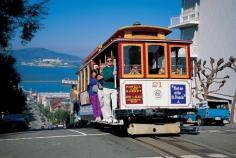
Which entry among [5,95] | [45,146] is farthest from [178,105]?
[5,95]

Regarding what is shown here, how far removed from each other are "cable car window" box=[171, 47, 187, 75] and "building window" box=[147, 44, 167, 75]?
1.15 feet

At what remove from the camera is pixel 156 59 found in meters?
14.7

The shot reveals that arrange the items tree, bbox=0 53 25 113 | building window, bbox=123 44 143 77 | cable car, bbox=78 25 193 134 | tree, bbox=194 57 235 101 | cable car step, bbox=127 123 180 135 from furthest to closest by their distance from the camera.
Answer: tree, bbox=194 57 235 101, tree, bbox=0 53 25 113, building window, bbox=123 44 143 77, cable car, bbox=78 25 193 134, cable car step, bbox=127 123 180 135

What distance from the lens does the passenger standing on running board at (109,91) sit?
48.0 feet

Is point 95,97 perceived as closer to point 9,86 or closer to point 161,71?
point 161,71

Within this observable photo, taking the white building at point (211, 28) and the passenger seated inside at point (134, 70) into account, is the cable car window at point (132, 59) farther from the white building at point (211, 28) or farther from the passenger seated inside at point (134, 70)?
the white building at point (211, 28)

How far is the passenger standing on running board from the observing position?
14.6 meters

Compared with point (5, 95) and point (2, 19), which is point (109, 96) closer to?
point (2, 19)

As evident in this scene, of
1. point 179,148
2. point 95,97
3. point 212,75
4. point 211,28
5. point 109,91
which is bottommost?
point 179,148

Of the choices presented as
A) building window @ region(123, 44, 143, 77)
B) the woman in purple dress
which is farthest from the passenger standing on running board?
the woman in purple dress

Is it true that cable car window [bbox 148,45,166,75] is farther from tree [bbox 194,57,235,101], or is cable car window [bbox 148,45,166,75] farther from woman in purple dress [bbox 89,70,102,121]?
tree [bbox 194,57,235,101]

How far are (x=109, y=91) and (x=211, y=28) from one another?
29699mm

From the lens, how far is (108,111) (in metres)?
15.3

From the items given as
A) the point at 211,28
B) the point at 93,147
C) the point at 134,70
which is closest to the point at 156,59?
the point at 134,70
